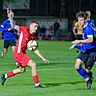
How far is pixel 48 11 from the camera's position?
64.2 meters

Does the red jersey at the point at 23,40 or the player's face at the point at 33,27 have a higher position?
the player's face at the point at 33,27

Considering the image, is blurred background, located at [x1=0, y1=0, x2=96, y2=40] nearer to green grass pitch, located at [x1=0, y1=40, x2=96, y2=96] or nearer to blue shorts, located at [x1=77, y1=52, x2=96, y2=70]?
green grass pitch, located at [x1=0, y1=40, x2=96, y2=96]

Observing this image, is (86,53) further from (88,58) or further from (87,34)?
(87,34)

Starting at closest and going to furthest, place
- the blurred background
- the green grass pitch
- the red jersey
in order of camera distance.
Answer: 1. the green grass pitch
2. the red jersey
3. the blurred background

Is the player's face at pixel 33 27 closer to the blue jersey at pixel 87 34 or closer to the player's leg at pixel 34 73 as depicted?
the player's leg at pixel 34 73

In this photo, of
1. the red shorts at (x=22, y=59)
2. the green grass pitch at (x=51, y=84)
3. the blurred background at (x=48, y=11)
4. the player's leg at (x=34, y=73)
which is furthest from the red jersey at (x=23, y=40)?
the blurred background at (x=48, y=11)

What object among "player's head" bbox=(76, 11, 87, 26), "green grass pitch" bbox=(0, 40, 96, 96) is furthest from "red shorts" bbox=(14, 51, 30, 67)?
"player's head" bbox=(76, 11, 87, 26)

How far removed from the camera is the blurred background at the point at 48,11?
192ft

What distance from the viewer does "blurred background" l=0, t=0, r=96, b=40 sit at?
58.4m

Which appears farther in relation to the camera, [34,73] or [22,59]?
[22,59]

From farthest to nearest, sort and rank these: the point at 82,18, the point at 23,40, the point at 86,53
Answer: the point at 86,53, the point at 23,40, the point at 82,18

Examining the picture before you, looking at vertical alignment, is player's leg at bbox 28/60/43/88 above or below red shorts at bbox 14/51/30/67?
below

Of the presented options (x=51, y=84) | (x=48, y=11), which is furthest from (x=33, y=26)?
(x=48, y=11)

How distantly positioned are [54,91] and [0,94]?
1.44 m
